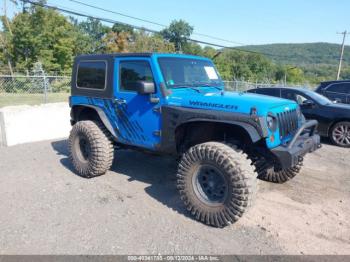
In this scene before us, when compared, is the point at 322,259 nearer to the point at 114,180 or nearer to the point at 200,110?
the point at 200,110

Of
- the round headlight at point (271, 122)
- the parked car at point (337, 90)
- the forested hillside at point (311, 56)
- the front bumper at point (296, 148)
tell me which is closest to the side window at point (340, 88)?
the parked car at point (337, 90)

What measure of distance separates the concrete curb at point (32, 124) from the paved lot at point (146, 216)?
1856 millimetres

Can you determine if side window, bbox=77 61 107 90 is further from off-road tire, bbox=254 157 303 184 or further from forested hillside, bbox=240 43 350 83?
forested hillside, bbox=240 43 350 83

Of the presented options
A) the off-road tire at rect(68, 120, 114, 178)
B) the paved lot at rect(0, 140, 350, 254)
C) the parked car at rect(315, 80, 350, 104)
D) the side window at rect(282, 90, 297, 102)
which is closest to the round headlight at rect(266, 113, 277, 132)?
the paved lot at rect(0, 140, 350, 254)

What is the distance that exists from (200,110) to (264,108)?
76cm

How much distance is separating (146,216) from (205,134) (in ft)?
4.38

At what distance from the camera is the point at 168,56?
4.59m

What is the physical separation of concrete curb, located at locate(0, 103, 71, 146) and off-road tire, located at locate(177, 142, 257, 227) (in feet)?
17.2

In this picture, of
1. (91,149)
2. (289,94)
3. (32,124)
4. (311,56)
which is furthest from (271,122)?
(311,56)

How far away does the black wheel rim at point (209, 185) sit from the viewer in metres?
3.70

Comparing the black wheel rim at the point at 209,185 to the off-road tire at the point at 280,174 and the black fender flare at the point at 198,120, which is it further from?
the off-road tire at the point at 280,174

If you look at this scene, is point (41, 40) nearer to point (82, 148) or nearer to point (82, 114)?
point (82, 114)

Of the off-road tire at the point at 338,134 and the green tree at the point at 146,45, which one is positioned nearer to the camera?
the off-road tire at the point at 338,134

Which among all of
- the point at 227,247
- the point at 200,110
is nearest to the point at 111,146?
the point at 200,110
